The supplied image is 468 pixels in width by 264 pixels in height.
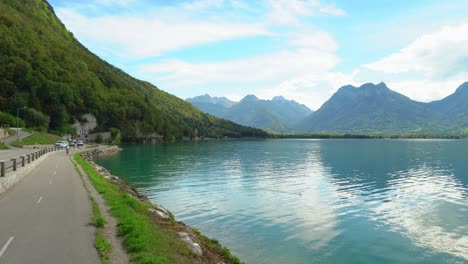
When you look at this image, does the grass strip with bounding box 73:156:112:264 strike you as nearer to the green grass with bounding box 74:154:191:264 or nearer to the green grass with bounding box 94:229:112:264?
the green grass with bounding box 94:229:112:264

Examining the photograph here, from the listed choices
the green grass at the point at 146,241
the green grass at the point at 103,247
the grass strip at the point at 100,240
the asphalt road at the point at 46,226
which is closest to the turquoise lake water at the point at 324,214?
the green grass at the point at 146,241

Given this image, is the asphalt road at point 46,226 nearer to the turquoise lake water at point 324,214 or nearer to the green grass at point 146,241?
the green grass at point 146,241

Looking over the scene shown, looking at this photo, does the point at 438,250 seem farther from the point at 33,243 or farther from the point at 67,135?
the point at 67,135

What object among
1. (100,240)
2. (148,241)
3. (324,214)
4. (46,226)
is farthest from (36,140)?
(148,241)

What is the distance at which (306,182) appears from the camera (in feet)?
192

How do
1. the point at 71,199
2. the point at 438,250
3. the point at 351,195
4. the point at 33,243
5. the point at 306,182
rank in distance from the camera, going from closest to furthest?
the point at 33,243, the point at 438,250, the point at 71,199, the point at 351,195, the point at 306,182

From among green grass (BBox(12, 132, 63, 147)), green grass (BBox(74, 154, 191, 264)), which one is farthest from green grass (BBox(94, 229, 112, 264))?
green grass (BBox(12, 132, 63, 147))

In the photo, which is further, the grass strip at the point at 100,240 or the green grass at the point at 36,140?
the green grass at the point at 36,140

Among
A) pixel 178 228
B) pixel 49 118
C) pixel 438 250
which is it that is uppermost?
pixel 49 118

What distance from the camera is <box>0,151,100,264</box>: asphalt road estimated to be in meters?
14.7

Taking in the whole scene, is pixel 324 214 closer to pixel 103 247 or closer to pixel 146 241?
pixel 146 241

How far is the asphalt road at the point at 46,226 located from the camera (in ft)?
48.2

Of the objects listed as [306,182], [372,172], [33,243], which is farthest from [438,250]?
[372,172]

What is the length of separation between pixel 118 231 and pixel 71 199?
10968 millimetres
